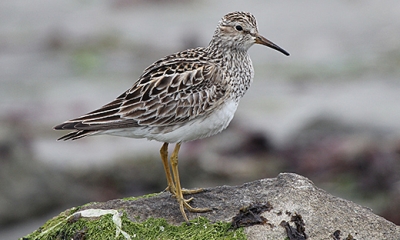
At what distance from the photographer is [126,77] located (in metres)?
17.9

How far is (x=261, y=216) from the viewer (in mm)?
6703

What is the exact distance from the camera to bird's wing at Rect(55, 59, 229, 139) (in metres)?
7.40

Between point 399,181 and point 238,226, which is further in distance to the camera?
point 399,181

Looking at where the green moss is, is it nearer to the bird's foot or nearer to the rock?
the rock

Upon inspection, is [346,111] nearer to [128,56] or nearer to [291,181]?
[128,56]

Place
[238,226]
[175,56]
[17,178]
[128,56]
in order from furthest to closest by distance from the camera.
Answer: [128,56], [17,178], [175,56], [238,226]

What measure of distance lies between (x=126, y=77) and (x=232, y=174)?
6.11 m

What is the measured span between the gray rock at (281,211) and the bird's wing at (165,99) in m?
0.76

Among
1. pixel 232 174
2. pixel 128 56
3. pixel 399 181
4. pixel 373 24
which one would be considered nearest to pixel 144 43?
pixel 128 56

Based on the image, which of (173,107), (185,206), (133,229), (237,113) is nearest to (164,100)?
(173,107)

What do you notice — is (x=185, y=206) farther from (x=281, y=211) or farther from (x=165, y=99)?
(x=165, y=99)

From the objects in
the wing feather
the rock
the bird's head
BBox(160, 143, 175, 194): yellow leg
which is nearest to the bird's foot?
the rock

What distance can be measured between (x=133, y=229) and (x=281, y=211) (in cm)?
128

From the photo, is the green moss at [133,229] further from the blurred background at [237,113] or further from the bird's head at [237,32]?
the blurred background at [237,113]
